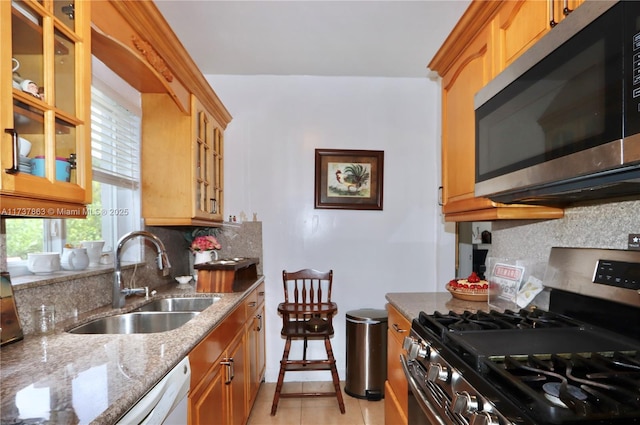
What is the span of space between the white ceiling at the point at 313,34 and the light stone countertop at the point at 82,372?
5.87 ft

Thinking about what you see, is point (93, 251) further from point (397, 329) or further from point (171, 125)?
point (397, 329)

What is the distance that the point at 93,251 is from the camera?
1786 mm

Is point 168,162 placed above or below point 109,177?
above

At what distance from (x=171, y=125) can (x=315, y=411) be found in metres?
2.18

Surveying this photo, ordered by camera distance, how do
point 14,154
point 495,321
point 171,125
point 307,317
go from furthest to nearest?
point 307,317
point 171,125
point 495,321
point 14,154

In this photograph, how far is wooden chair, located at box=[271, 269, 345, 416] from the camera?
8.06ft

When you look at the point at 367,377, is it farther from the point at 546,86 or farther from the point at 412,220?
the point at 546,86

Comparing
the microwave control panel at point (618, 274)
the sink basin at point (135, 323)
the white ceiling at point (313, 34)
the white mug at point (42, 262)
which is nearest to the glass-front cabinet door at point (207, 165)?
the white ceiling at point (313, 34)

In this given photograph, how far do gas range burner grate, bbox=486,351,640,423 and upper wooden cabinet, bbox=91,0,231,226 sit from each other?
1.86 metres

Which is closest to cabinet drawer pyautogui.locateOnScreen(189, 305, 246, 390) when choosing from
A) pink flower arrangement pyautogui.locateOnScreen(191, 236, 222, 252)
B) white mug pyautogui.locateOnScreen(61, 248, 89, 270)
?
white mug pyautogui.locateOnScreen(61, 248, 89, 270)

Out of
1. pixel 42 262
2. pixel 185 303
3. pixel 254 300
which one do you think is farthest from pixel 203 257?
pixel 42 262

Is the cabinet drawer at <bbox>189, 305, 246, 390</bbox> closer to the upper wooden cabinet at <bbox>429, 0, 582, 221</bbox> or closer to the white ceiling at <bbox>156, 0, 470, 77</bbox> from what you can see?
the upper wooden cabinet at <bbox>429, 0, 582, 221</bbox>

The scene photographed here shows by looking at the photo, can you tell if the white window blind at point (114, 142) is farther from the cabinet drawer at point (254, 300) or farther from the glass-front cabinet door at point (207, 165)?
the cabinet drawer at point (254, 300)

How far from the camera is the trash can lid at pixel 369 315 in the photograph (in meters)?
2.60
